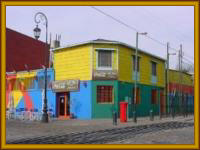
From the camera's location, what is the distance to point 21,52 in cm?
4659

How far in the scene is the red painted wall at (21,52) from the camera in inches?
1754

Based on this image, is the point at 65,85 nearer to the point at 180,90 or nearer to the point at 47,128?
the point at 47,128

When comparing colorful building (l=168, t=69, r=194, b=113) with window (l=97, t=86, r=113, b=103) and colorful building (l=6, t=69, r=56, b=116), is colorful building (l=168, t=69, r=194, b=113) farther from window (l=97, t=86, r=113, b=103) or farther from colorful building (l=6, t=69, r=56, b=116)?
colorful building (l=6, t=69, r=56, b=116)

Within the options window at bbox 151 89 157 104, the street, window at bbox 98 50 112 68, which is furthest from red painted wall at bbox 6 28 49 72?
the street

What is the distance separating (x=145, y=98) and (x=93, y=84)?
7.57 m

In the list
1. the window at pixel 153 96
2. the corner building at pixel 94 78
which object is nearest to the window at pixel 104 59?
the corner building at pixel 94 78

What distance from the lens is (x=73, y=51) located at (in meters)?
32.2

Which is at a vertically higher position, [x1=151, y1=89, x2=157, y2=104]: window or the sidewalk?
[x1=151, y1=89, x2=157, y2=104]: window

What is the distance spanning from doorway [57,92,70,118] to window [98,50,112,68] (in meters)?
4.64

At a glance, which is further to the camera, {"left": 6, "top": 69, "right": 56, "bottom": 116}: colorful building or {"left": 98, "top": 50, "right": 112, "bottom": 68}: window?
{"left": 6, "top": 69, "right": 56, "bottom": 116}: colorful building

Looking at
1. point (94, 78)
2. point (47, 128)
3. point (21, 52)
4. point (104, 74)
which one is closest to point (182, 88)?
point (104, 74)

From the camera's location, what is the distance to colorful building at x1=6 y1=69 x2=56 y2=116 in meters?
34.0

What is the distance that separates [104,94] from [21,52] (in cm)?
1988

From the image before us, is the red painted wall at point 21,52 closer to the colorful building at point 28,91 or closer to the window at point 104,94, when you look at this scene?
the colorful building at point 28,91
